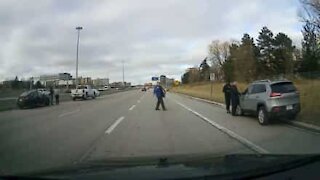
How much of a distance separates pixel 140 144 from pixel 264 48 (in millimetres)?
102786

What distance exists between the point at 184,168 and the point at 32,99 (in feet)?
122

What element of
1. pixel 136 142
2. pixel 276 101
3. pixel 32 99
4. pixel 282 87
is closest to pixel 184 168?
pixel 136 142

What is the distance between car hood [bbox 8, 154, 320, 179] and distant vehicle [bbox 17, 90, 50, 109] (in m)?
35.1

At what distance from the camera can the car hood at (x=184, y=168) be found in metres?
4.72

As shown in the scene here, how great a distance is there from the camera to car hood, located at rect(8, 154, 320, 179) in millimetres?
4723

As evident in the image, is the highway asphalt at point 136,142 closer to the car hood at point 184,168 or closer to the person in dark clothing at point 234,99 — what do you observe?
the car hood at point 184,168

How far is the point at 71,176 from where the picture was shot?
4.77 m

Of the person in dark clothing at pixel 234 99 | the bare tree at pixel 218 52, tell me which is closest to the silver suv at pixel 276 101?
the person in dark clothing at pixel 234 99

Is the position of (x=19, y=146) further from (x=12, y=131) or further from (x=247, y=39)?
(x=247, y=39)

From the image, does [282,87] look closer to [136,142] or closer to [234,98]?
[234,98]

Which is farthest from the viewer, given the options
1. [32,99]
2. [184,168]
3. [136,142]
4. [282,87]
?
[32,99]

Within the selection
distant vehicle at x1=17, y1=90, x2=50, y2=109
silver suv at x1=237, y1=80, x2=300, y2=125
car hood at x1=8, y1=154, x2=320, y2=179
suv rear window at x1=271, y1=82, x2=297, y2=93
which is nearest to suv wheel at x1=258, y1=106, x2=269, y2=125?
silver suv at x1=237, y1=80, x2=300, y2=125

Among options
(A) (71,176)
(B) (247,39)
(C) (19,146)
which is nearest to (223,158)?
(A) (71,176)

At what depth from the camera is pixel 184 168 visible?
5.16 m
